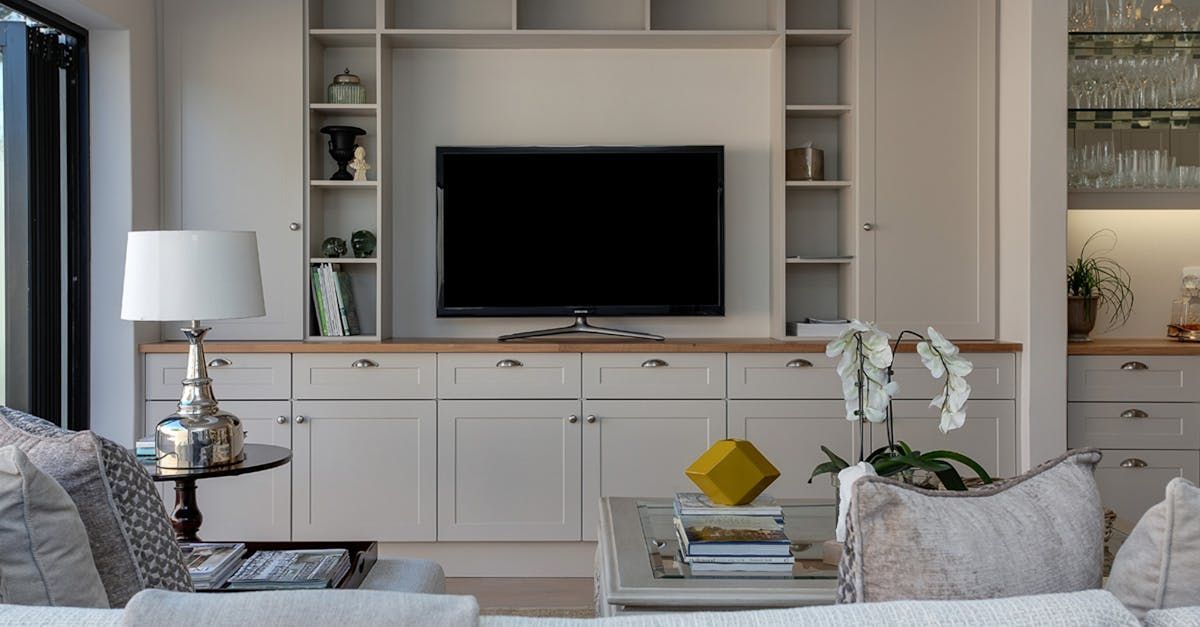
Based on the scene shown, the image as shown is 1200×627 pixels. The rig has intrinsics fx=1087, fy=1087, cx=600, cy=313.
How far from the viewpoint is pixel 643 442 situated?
161 inches

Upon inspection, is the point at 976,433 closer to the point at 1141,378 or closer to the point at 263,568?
the point at 1141,378

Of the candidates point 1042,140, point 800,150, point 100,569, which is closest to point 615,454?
point 800,150

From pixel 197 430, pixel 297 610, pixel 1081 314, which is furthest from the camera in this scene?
pixel 1081 314

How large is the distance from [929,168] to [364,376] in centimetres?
234

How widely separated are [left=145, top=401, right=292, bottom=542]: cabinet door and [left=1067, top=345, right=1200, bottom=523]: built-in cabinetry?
117 inches

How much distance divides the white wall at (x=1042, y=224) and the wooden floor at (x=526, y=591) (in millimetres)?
1758

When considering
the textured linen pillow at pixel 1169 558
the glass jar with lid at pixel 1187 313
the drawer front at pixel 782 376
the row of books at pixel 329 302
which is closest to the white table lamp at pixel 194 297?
the row of books at pixel 329 302

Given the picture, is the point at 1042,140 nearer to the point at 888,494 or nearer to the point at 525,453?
the point at 525,453

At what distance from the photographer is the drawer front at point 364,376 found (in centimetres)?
407

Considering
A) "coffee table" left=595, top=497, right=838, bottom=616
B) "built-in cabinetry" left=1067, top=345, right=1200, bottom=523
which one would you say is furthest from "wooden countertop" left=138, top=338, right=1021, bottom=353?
"coffee table" left=595, top=497, right=838, bottom=616

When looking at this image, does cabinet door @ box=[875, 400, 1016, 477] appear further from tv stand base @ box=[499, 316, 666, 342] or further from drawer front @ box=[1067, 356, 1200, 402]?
tv stand base @ box=[499, 316, 666, 342]

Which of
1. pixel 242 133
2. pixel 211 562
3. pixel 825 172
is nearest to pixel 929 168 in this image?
pixel 825 172

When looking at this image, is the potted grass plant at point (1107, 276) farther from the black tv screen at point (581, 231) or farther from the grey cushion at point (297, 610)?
the grey cushion at point (297, 610)

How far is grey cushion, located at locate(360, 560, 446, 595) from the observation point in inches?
85.9
